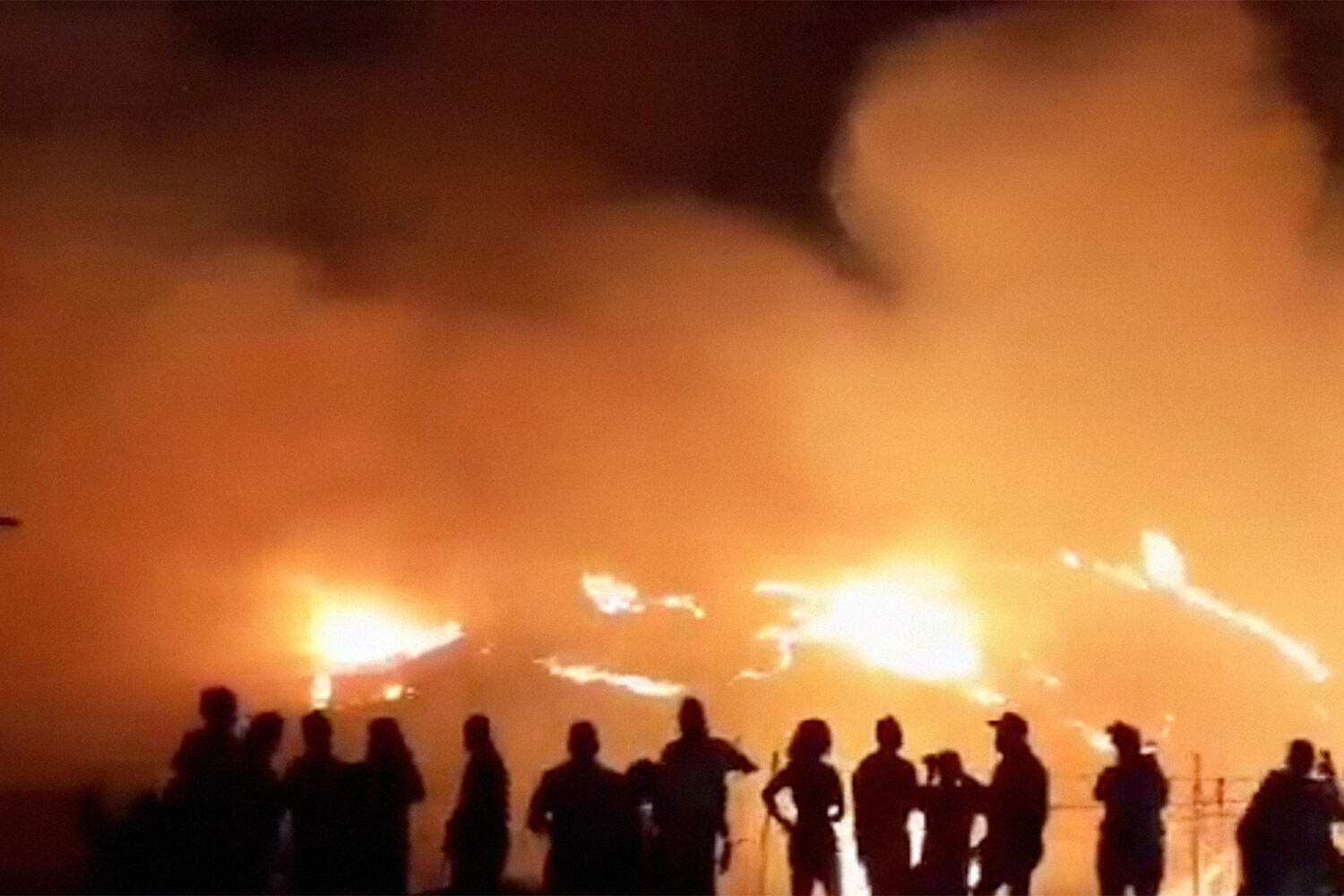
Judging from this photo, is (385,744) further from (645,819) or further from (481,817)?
(645,819)

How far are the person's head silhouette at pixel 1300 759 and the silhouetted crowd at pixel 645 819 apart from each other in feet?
0.05

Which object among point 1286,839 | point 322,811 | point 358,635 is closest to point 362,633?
point 358,635

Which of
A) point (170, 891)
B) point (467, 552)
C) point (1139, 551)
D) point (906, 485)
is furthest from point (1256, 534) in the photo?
point (170, 891)

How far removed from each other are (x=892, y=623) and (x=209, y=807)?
20.4 metres

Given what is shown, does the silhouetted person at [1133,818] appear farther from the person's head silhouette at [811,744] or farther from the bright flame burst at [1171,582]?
the bright flame burst at [1171,582]

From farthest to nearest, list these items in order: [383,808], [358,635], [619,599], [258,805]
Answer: [619,599]
[358,635]
[383,808]
[258,805]

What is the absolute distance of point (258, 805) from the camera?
1496cm

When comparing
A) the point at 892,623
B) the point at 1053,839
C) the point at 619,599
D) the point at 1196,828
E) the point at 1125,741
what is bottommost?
the point at 1125,741

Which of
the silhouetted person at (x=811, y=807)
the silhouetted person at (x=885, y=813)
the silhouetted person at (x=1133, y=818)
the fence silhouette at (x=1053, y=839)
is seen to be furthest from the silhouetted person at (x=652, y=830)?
the fence silhouette at (x=1053, y=839)

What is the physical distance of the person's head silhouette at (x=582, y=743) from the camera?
14734 mm

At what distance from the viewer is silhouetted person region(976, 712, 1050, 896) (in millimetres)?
15734

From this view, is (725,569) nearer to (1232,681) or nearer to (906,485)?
(906,485)

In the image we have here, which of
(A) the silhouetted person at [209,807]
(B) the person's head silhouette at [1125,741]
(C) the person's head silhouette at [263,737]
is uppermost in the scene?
(B) the person's head silhouette at [1125,741]

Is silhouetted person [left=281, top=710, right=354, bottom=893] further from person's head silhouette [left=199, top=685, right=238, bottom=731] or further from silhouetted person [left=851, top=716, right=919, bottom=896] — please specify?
silhouetted person [left=851, top=716, right=919, bottom=896]
